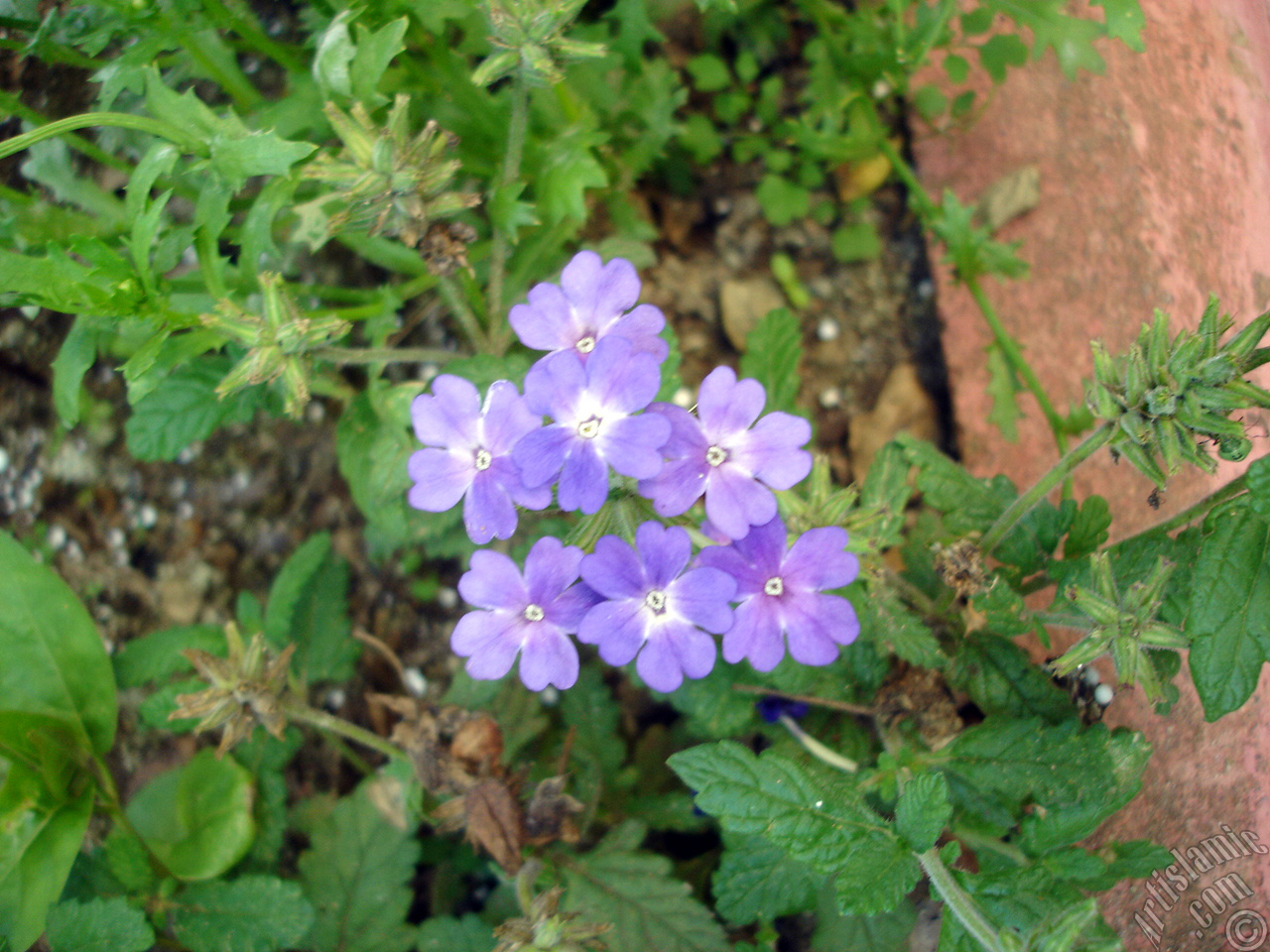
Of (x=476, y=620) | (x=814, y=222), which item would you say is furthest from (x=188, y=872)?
(x=814, y=222)

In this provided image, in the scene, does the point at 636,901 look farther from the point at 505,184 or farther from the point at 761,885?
the point at 505,184

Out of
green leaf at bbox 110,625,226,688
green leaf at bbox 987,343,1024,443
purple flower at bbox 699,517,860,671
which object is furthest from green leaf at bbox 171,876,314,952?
green leaf at bbox 987,343,1024,443

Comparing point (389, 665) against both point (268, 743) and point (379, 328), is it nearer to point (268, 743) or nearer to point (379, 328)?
point (268, 743)

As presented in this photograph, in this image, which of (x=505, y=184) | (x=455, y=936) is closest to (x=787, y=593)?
(x=505, y=184)

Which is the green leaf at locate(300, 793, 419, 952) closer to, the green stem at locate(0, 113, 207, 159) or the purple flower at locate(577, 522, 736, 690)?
the purple flower at locate(577, 522, 736, 690)

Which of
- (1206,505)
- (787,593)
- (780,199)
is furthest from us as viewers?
(780,199)

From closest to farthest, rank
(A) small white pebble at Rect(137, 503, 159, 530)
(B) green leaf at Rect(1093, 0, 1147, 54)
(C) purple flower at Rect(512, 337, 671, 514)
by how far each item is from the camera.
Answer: (C) purple flower at Rect(512, 337, 671, 514), (B) green leaf at Rect(1093, 0, 1147, 54), (A) small white pebble at Rect(137, 503, 159, 530)

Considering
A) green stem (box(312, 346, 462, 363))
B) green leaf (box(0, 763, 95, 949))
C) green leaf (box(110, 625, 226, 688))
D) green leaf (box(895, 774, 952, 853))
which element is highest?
green stem (box(312, 346, 462, 363))
